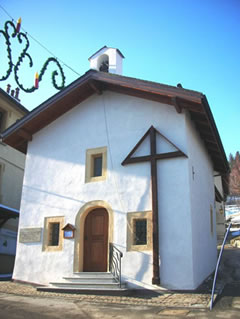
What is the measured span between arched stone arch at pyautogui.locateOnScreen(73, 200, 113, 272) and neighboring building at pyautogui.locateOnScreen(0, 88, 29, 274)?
490cm

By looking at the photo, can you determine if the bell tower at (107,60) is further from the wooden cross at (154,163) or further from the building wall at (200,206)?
the building wall at (200,206)

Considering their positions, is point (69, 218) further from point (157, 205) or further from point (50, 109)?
point (50, 109)

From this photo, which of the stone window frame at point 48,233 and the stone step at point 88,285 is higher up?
the stone window frame at point 48,233

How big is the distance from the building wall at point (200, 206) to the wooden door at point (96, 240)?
2800 mm

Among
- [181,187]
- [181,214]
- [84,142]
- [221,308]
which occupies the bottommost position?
[221,308]

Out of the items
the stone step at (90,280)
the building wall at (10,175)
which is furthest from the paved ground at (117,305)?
the building wall at (10,175)

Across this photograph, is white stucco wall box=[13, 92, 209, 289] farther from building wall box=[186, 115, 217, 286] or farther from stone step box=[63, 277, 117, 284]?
stone step box=[63, 277, 117, 284]

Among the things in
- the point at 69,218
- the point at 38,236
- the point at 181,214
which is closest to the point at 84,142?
the point at 69,218

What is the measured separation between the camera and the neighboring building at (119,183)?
388 inches

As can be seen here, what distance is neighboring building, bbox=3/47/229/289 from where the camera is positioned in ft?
32.3

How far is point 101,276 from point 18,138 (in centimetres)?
632

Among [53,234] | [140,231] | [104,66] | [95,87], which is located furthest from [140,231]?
[104,66]

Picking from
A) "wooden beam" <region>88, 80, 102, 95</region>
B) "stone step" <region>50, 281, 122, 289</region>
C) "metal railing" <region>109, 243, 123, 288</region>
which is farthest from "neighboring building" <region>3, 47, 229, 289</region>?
"stone step" <region>50, 281, 122, 289</region>

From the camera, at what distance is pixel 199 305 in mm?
7785
